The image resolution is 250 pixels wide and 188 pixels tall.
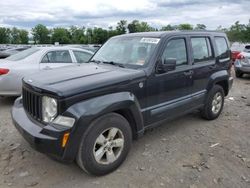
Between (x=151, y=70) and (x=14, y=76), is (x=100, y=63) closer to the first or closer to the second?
(x=151, y=70)

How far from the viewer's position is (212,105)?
552cm

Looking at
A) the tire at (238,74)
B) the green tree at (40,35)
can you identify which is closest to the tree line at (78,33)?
the green tree at (40,35)

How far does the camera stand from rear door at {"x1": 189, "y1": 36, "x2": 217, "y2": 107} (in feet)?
15.8

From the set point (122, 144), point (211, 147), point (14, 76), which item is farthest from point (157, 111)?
point (14, 76)

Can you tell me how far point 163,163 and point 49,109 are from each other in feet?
5.81

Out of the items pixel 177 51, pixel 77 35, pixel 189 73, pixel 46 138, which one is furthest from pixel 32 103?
pixel 77 35

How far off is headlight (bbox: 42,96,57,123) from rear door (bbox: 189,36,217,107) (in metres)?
2.66

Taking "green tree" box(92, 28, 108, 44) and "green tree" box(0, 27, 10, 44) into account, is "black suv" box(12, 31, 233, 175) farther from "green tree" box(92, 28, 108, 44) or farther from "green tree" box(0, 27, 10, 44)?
"green tree" box(0, 27, 10, 44)

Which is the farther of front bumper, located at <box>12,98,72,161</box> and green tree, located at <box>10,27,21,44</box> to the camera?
green tree, located at <box>10,27,21,44</box>

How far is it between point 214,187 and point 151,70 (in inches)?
69.5

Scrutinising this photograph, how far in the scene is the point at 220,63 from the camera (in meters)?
5.50

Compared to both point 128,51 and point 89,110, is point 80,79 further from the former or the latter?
point 128,51

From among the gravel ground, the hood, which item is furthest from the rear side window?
the hood

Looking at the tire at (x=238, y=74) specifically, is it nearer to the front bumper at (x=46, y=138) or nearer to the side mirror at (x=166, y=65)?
the side mirror at (x=166, y=65)
